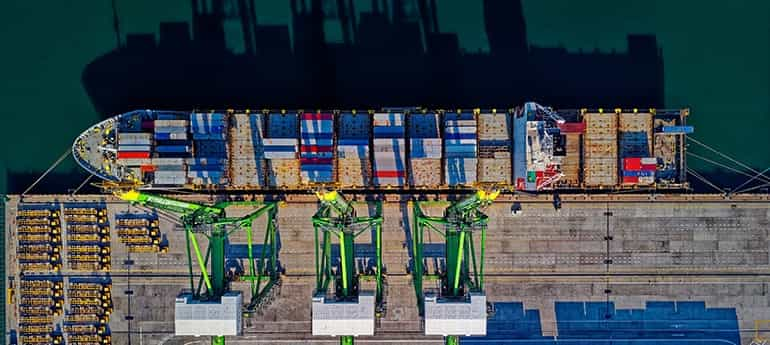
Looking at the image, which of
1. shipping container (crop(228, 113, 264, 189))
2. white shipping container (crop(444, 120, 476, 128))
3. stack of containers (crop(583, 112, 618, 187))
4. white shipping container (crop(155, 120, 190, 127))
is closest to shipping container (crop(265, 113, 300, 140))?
shipping container (crop(228, 113, 264, 189))

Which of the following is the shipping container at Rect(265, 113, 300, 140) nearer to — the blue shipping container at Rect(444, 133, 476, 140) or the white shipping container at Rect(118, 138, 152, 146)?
the white shipping container at Rect(118, 138, 152, 146)

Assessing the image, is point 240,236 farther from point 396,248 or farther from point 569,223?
point 569,223

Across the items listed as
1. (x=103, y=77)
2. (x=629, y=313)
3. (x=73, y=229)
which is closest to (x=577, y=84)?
(x=629, y=313)

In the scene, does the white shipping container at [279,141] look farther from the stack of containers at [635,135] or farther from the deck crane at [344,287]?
the stack of containers at [635,135]

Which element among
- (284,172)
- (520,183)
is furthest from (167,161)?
(520,183)

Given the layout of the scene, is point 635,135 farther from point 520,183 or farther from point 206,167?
point 206,167
